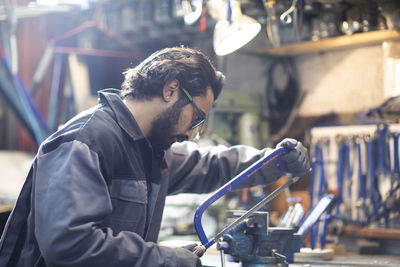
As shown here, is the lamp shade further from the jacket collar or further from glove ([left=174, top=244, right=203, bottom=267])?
glove ([left=174, top=244, right=203, bottom=267])

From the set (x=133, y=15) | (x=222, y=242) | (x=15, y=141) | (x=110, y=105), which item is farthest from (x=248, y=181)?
(x=15, y=141)

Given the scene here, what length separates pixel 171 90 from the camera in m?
1.79

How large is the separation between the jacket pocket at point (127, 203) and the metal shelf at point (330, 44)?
92.4 inches

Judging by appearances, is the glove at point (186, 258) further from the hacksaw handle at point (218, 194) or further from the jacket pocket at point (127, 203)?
the jacket pocket at point (127, 203)

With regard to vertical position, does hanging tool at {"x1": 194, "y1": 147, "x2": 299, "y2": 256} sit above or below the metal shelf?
below

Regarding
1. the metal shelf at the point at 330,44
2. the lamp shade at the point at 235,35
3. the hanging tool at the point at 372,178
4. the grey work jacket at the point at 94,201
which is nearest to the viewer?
the grey work jacket at the point at 94,201

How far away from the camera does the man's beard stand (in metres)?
1.78

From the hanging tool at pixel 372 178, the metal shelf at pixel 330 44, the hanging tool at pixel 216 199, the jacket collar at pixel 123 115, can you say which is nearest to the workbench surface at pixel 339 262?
the hanging tool at pixel 216 199

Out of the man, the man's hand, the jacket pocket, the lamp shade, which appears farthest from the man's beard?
the lamp shade

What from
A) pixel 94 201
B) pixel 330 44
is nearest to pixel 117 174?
pixel 94 201

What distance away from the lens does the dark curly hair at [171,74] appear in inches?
70.6

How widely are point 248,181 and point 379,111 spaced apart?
1050 mm

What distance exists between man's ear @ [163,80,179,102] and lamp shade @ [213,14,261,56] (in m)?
0.73

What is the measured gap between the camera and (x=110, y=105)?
5.70 ft
